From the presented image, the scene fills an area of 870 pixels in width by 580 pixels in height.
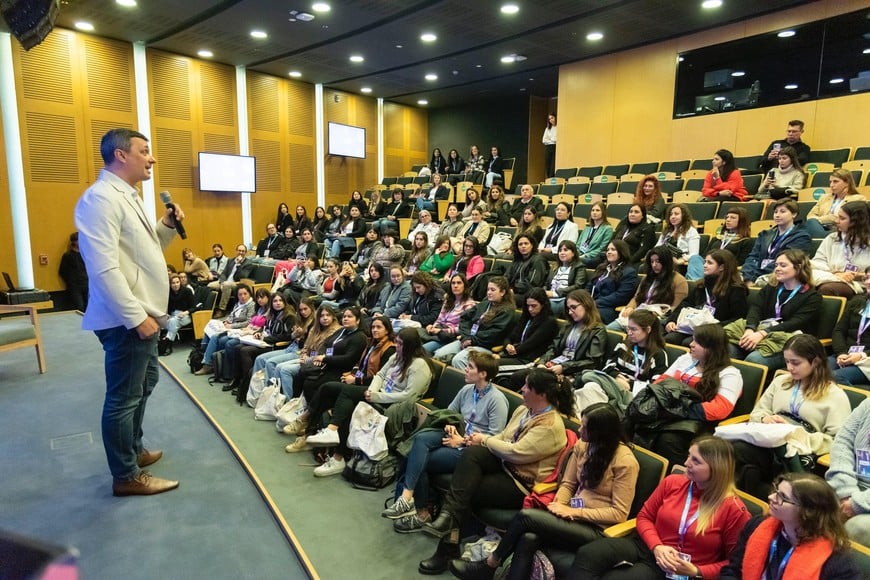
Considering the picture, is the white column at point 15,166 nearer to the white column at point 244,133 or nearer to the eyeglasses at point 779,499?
the white column at point 244,133

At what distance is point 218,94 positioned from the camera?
987 cm

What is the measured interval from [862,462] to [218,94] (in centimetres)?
1057

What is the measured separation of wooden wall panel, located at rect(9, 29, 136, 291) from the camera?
25.6 feet

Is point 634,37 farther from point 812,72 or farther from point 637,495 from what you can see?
point 637,495

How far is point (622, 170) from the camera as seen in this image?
8.50 m

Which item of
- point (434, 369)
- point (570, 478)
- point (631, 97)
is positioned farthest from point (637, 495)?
point (631, 97)

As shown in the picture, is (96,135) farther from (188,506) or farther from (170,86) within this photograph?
(188,506)

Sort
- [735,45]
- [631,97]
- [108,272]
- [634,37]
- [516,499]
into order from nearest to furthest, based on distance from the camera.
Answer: [108,272]
[516,499]
[735,45]
[634,37]
[631,97]

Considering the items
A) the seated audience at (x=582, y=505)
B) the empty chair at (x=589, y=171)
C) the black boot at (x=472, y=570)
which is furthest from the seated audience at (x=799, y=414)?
the empty chair at (x=589, y=171)

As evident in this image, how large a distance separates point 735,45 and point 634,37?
4.61 ft

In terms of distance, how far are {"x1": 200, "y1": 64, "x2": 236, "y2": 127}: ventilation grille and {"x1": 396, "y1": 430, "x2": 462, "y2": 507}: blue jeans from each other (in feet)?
29.2

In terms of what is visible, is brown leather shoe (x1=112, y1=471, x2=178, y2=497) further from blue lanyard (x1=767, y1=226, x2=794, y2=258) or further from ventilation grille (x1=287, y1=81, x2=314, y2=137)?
ventilation grille (x1=287, y1=81, x2=314, y2=137)

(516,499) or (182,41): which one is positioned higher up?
(182,41)

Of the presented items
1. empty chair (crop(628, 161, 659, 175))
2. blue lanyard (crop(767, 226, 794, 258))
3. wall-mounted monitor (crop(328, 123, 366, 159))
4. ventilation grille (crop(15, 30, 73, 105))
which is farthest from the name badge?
wall-mounted monitor (crop(328, 123, 366, 159))
